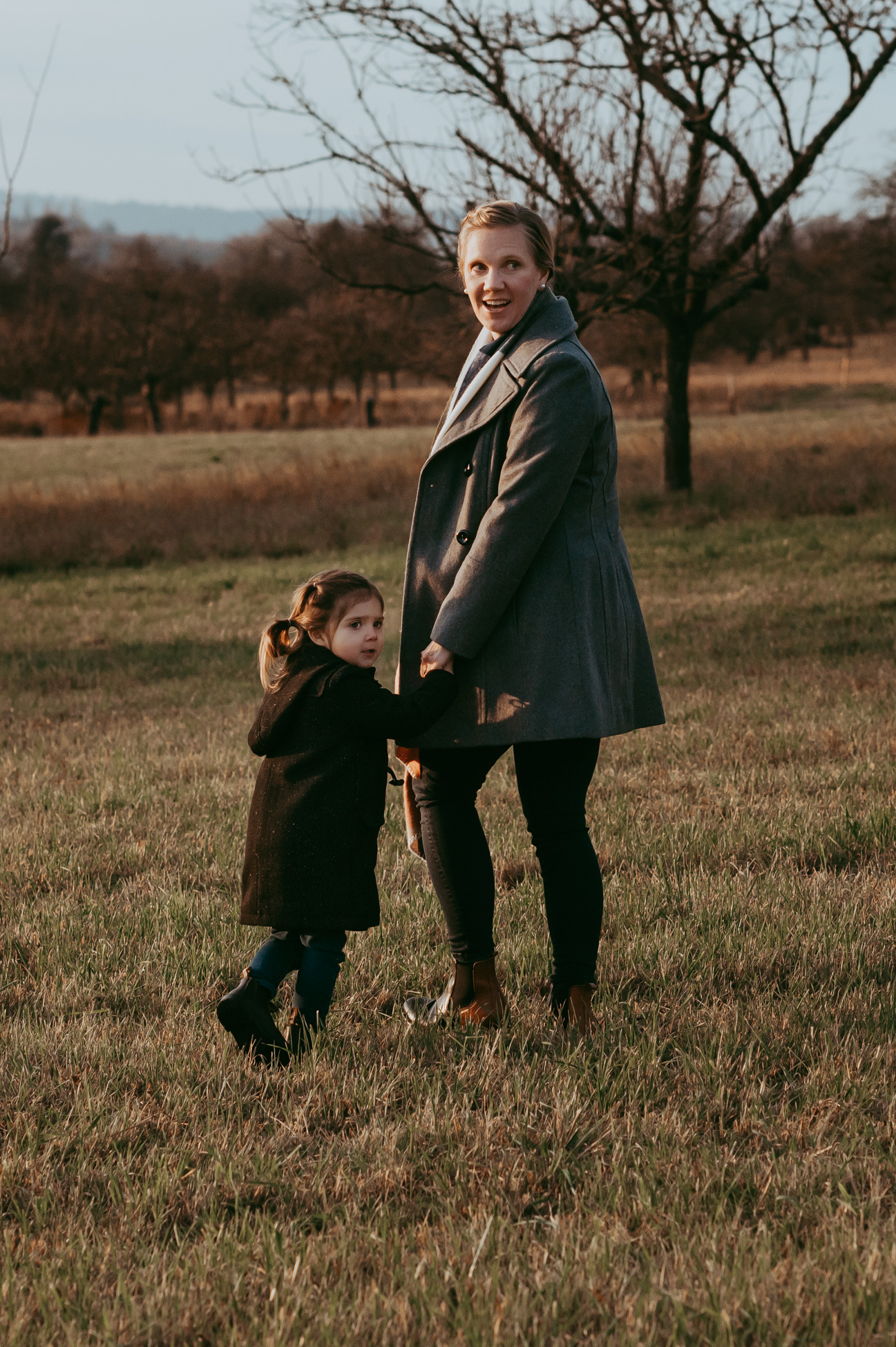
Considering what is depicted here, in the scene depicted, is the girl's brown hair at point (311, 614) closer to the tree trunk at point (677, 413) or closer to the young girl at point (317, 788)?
the young girl at point (317, 788)

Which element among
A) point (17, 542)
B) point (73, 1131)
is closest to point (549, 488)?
point (73, 1131)

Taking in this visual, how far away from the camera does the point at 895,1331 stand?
6.23 ft

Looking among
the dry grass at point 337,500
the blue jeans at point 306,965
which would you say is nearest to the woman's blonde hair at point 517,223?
the blue jeans at point 306,965

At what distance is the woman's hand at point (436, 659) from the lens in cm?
289

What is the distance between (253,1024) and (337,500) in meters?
15.1

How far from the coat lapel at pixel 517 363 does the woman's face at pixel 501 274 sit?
0.15 ft

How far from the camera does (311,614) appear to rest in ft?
9.70

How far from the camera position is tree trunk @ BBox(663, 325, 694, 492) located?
15.7 meters

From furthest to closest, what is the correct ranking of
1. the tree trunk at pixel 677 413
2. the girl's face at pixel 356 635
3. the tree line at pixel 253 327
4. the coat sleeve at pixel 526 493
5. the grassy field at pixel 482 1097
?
the tree line at pixel 253 327
the tree trunk at pixel 677 413
the girl's face at pixel 356 635
the coat sleeve at pixel 526 493
the grassy field at pixel 482 1097

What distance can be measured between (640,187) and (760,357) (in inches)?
2384

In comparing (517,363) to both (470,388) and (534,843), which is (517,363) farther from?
(534,843)

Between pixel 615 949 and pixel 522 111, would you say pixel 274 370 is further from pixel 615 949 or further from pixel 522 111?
pixel 615 949

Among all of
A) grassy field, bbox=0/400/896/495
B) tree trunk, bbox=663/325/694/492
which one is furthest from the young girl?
grassy field, bbox=0/400/896/495

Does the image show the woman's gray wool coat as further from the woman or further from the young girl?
the young girl
